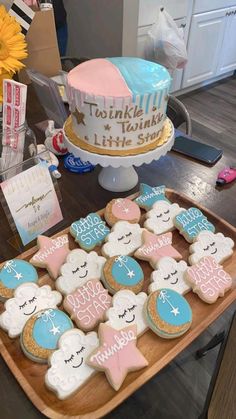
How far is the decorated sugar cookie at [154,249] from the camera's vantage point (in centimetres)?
67

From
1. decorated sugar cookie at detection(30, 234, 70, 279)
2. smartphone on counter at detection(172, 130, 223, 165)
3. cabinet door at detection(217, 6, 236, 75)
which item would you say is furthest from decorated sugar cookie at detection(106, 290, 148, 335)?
cabinet door at detection(217, 6, 236, 75)

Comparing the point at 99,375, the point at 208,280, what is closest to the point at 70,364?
the point at 99,375

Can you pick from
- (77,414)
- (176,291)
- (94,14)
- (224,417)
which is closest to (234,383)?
(224,417)

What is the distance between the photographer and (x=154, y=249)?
68 cm

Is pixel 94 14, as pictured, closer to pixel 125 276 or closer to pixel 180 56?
pixel 180 56

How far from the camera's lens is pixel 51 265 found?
645 millimetres

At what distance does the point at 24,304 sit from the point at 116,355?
176mm

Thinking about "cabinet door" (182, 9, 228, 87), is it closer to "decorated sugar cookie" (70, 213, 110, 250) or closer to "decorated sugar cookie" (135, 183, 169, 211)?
"decorated sugar cookie" (135, 183, 169, 211)

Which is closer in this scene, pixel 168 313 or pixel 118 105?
pixel 168 313

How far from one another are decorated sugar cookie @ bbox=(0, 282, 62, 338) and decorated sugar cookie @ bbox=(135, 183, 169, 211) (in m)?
0.29

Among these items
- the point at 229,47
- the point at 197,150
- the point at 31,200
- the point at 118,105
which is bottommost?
the point at 229,47

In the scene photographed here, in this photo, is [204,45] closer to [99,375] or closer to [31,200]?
[31,200]

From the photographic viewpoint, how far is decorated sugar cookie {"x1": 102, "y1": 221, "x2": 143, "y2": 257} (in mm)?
680

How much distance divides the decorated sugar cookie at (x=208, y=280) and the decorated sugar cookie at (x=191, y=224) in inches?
3.2
